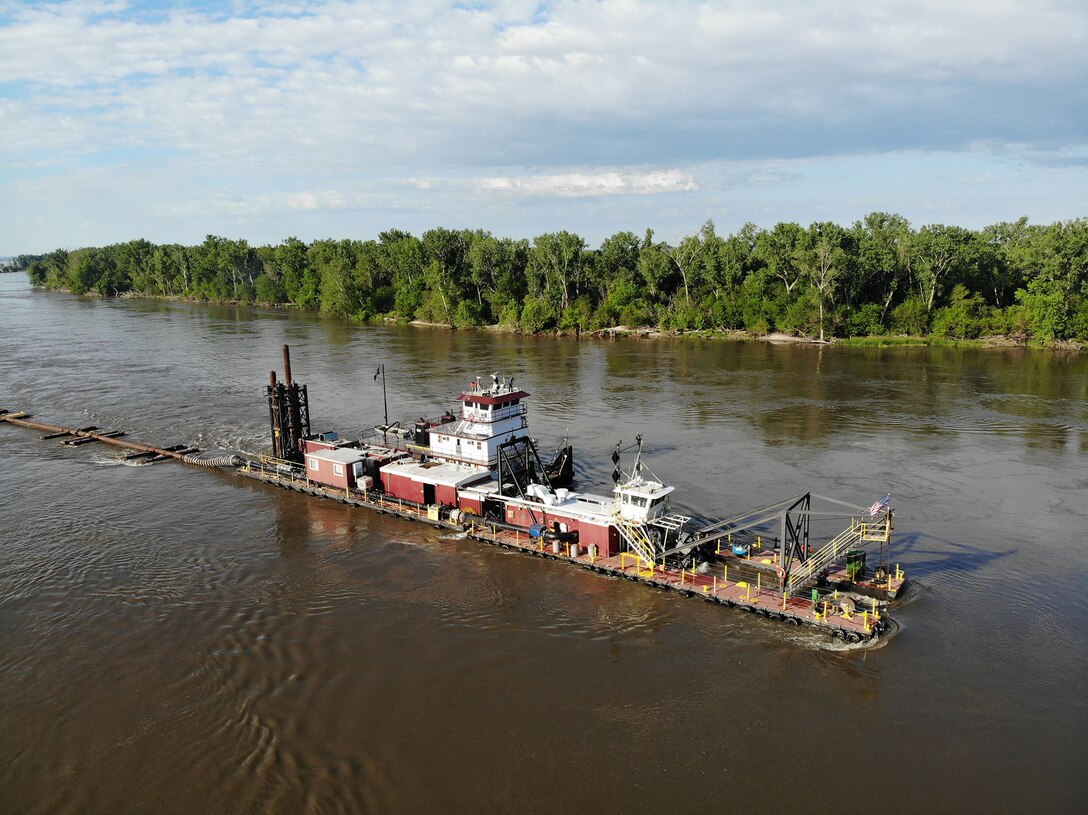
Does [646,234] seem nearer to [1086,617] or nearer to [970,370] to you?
[970,370]

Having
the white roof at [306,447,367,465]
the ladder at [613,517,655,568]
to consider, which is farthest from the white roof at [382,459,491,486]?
the ladder at [613,517,655,568]

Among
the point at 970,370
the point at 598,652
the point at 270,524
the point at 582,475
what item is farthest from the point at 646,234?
the point at 598,652

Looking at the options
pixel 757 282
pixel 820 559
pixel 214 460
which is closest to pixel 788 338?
pixel 757 282

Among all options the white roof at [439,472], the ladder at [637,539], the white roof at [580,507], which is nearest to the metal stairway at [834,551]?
the ladder at [637,539]

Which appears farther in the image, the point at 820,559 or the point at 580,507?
the point at 580,507

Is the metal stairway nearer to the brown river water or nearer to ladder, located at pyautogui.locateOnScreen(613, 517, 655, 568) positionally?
the brown river water

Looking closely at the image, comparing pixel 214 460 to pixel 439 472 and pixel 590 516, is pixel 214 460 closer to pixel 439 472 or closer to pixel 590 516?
pixel 439 472

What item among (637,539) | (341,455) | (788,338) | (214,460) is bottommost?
(214,460)
